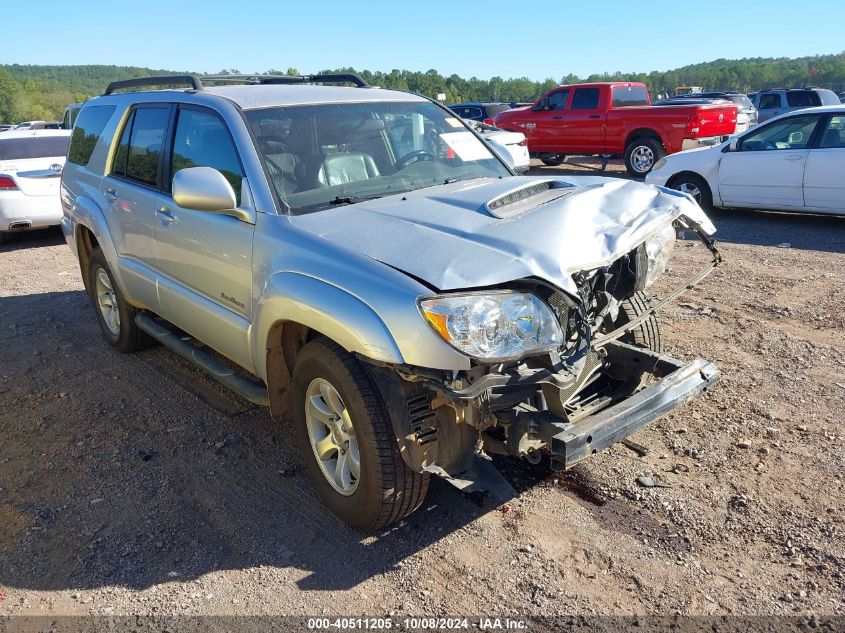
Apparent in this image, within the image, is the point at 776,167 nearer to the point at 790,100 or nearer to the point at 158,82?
the point at 158,82

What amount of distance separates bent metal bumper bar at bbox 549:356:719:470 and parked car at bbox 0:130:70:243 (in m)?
9.56

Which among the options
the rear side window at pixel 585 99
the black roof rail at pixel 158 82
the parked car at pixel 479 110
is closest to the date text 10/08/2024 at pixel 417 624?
the black roof rail at pixel 158 82

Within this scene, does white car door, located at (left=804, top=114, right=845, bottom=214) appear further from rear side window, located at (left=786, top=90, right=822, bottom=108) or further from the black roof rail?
rear side window, located at (left=786, top=90, right=822, bottom=108)

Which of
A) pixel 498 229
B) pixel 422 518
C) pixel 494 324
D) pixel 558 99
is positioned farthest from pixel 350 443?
pixel 558 99

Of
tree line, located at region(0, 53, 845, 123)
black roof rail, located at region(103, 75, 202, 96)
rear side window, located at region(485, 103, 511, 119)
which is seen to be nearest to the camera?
black roof rail, located at region(103, 75, 202, 96)

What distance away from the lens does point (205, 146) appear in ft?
13.1

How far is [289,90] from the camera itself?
13.7 ft

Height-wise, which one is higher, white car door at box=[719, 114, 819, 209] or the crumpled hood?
the crumpled hood

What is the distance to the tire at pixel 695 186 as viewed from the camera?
10398 millimetres

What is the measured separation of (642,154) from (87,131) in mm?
12052

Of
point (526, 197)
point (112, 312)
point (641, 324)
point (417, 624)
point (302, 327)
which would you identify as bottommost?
point (417, 624)

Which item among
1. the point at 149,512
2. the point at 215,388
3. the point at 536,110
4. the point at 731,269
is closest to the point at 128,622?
the point at 149,512

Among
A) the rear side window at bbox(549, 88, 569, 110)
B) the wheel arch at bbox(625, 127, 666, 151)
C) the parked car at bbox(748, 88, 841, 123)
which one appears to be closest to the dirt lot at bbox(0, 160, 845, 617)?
the wheel arch at bbox(625, 127, 666, 151)

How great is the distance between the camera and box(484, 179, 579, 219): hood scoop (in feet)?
10.8
